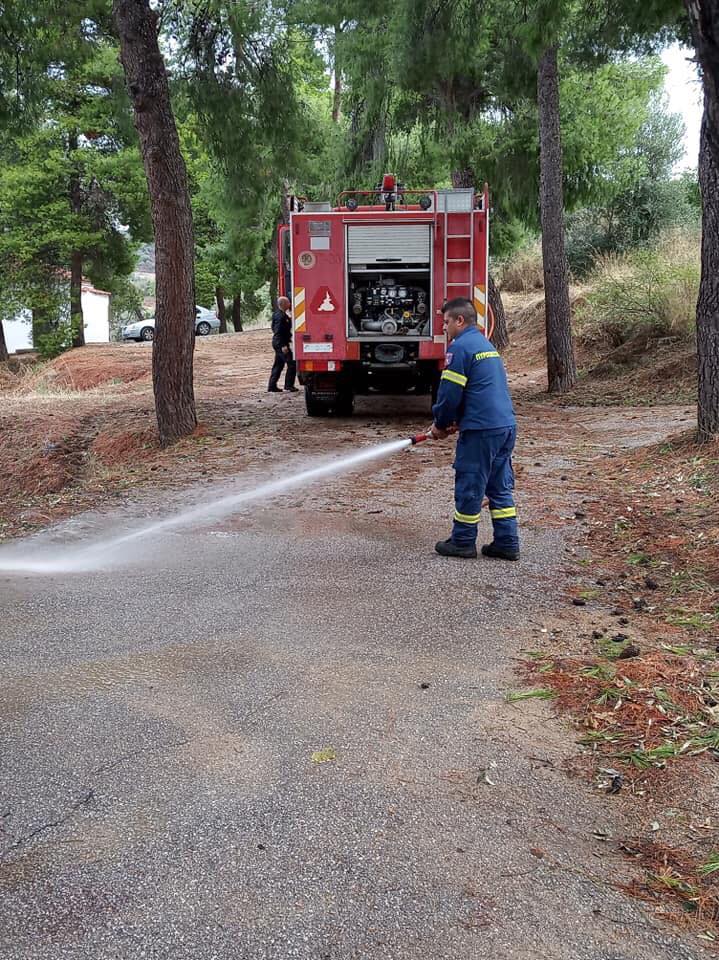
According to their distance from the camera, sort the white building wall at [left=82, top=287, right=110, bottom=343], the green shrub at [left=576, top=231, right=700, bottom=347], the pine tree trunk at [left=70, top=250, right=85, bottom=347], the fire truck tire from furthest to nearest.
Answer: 1. the white building wall at [left=82, top=287, right=110, bottom=343]
2. the pine tree trunk at [left=70, top=250, right=85, bottom=347]
3. the green shrub at [left=576, top=231, right=700, bottom=347]
4. the fire truck tire

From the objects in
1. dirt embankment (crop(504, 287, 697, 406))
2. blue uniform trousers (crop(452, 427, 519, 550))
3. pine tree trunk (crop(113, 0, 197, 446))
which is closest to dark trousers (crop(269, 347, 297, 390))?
dirt embankment (crop(504, 287, 697, 406))

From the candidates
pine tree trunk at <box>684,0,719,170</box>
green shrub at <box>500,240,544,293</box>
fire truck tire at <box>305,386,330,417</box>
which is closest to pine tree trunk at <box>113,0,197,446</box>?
fire truck tire at <box>305,386,330,417</box>

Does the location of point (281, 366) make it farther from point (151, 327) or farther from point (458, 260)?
point (151, 327)

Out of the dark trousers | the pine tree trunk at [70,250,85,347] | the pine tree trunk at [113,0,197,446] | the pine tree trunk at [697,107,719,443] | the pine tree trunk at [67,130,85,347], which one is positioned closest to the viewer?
the pine tree trunk at [697,107,719,443]

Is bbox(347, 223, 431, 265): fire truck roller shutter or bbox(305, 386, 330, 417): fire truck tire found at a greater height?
bbox(347, 223, 431, 265): fire truck roller shutter

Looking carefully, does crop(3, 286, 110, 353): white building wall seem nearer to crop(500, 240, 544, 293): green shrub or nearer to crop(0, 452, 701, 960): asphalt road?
crop(500, 240, 544, 293): green shrub

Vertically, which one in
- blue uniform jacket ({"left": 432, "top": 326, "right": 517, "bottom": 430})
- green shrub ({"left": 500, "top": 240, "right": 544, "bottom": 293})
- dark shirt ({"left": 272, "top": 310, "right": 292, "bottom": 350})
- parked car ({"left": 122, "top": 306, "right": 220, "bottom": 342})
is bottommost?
blue uniform jacket ({"left": 432, "top": 326, "right": 517, "bottom": 430})

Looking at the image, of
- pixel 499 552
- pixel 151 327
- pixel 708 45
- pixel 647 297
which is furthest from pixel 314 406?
pixel 151 327

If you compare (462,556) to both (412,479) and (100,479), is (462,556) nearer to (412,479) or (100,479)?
(412,479)

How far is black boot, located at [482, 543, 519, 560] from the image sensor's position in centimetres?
591

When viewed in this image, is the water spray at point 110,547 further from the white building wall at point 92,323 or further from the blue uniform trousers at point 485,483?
the white building wall at point 92,323

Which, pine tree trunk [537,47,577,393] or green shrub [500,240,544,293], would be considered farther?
green shrub [500,240,544,293]

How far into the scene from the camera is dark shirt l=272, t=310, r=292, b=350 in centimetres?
1572

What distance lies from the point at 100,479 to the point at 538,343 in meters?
13.4
